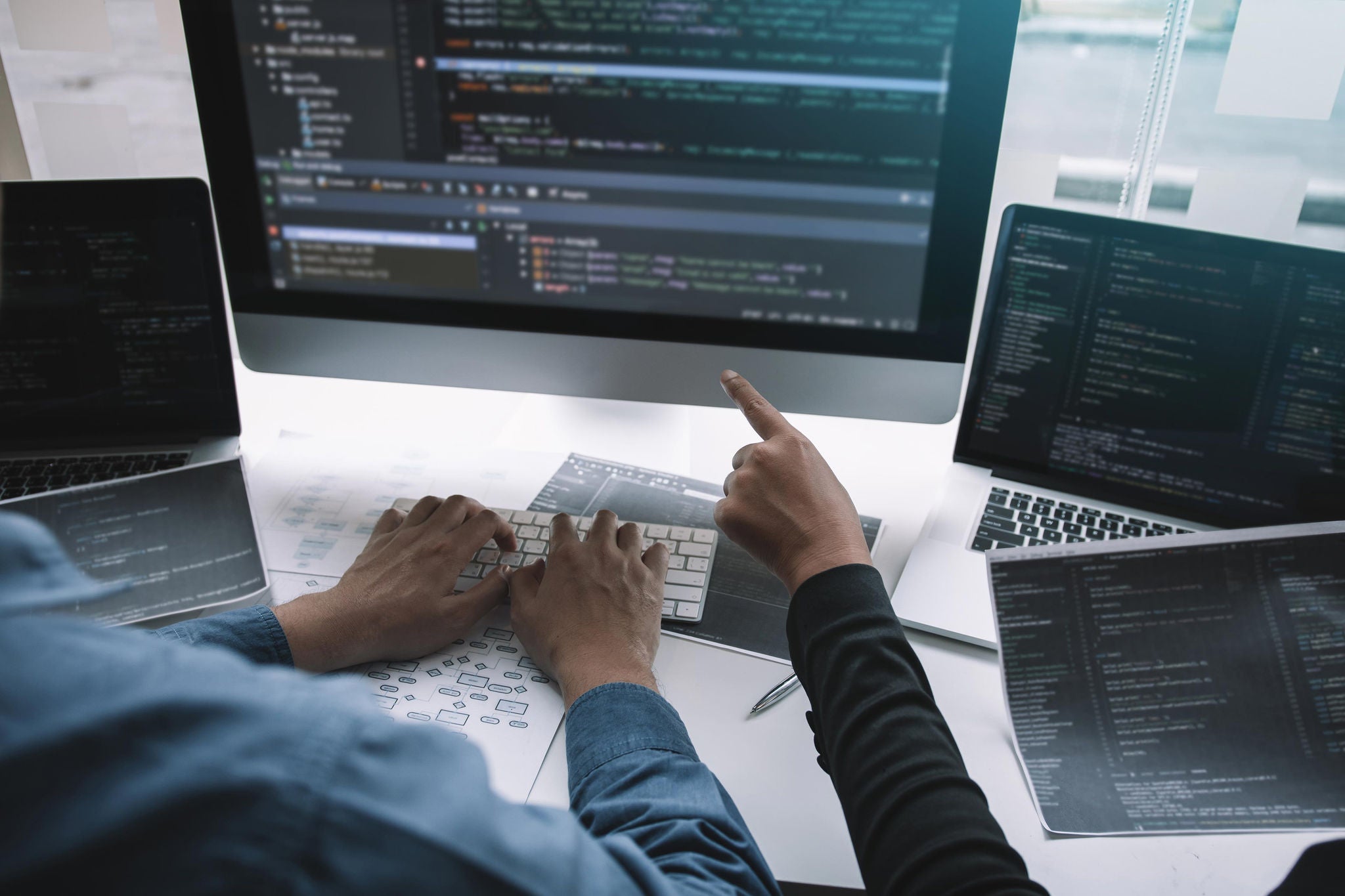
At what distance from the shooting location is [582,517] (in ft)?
2.74

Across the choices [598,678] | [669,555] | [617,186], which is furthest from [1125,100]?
[598,678]

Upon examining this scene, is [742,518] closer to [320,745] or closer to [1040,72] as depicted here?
[320,745]

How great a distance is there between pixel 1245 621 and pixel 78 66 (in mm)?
1395

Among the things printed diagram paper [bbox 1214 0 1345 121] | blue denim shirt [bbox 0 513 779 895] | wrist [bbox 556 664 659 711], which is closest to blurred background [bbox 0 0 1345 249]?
printed diagram paper [bbox 1214 0 1345 121]

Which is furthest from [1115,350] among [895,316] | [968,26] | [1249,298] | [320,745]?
[320,745]

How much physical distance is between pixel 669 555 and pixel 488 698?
8.2 inches

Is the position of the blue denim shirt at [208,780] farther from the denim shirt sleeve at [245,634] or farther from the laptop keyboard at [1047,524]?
the laptop keyboard at [1047,524]

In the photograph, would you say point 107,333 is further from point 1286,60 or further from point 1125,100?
point 1286,60

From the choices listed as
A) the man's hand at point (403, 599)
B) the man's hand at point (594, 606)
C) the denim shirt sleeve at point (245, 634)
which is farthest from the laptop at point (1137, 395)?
the denim shirt sleeve at point (245, 634)

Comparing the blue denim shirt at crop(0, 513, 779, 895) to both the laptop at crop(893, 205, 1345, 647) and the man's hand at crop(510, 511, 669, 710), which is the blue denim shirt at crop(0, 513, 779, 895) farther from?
the laptop at crop(893, 205, 1345, 647)

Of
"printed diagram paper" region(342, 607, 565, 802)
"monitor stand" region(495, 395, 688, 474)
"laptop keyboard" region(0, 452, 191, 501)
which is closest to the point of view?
"printed diagram paper" region(342, 607, 565, 802)

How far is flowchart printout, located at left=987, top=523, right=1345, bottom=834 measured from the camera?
0.59 m

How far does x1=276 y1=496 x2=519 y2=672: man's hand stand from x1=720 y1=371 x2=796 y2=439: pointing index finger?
0.24 metres

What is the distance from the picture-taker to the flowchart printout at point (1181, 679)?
1.94ft
